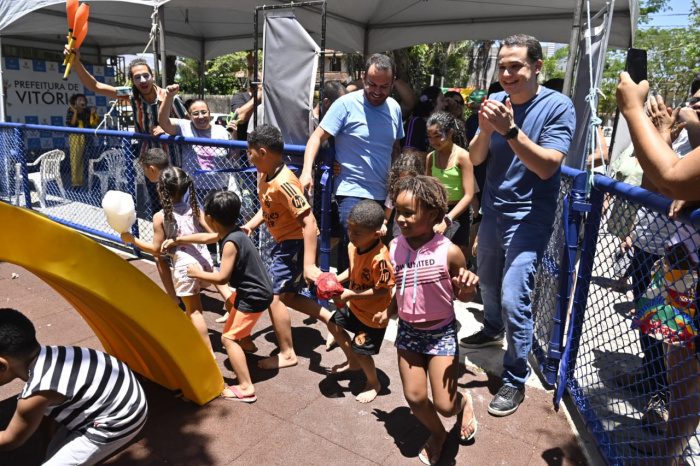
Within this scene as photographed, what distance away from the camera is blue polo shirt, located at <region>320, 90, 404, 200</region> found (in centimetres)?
359

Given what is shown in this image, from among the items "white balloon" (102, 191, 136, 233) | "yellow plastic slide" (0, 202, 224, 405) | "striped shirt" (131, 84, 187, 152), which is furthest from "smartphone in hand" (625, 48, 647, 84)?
"striped shirt" (131, 84, 187, 152)

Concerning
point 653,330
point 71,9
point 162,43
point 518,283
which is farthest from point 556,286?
point 71,9

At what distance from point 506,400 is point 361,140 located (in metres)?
1.99

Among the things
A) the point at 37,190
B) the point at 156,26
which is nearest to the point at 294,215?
the point at 156,26

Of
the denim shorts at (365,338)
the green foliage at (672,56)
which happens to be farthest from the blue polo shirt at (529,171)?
the green foliage at (672,56)

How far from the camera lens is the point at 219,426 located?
274cm

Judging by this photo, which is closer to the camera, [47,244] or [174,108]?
[47,244]

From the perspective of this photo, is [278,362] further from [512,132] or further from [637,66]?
[637,66]

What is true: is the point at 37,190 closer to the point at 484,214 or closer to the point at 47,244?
the point at 47,244

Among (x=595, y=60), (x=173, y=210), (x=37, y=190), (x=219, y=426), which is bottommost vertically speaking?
(x=219, y=426)

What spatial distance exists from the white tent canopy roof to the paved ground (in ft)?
13.6

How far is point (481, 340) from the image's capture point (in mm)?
3674

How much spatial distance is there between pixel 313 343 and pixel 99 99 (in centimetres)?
1121

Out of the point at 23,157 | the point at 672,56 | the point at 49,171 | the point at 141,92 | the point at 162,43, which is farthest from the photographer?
the point at 672,56
